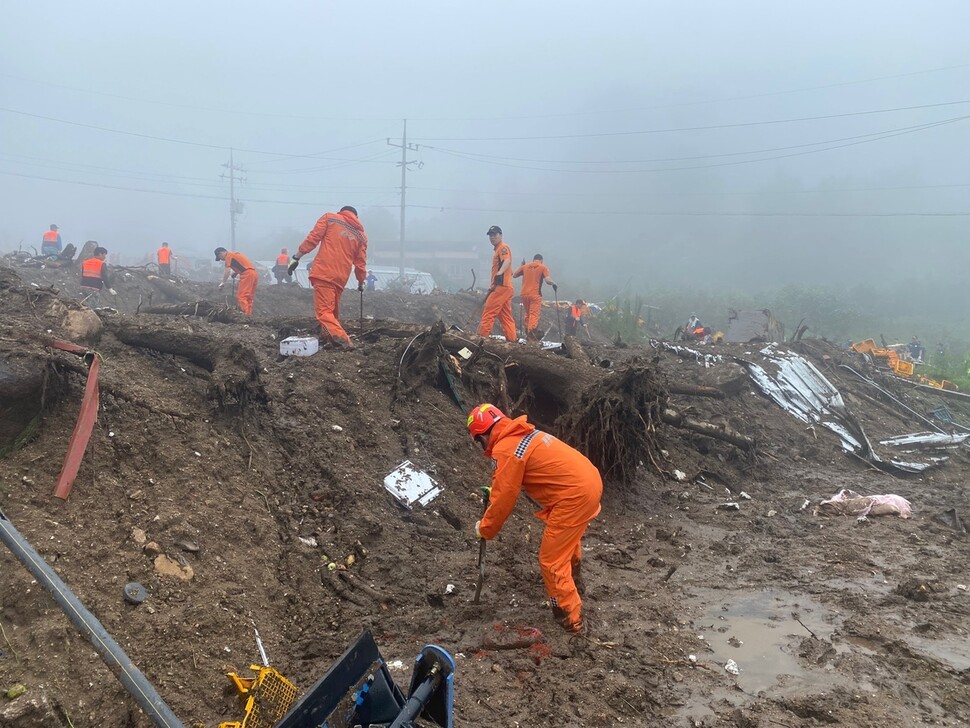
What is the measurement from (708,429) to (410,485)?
4.61 m

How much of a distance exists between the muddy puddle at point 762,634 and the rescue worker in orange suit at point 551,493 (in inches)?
36.0

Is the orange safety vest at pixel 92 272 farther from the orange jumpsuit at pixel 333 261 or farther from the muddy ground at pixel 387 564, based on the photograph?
the orange jumpsuit at pixel 333 261

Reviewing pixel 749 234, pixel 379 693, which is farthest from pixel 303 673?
pixel 749 234

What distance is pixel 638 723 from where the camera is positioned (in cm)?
307

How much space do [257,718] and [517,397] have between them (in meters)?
5.74

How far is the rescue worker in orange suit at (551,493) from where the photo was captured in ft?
12.7

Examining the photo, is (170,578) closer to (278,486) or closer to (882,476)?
(278,486)

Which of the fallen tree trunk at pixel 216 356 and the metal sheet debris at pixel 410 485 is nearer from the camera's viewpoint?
the fallen tree trunk at pixel 216 356

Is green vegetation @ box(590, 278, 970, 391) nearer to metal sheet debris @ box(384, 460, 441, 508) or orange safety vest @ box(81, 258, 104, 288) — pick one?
metal sheet debris @ box(384, 460, 441, 508)

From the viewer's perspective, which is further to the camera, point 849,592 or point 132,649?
point 849,592

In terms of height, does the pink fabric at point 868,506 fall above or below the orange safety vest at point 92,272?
below

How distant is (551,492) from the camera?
4.01 metres

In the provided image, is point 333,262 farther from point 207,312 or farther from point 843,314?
point 843,314

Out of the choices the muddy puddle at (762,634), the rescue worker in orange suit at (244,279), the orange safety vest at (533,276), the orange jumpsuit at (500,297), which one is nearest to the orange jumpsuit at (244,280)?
the rescue worker in orange suit at (244,279)
